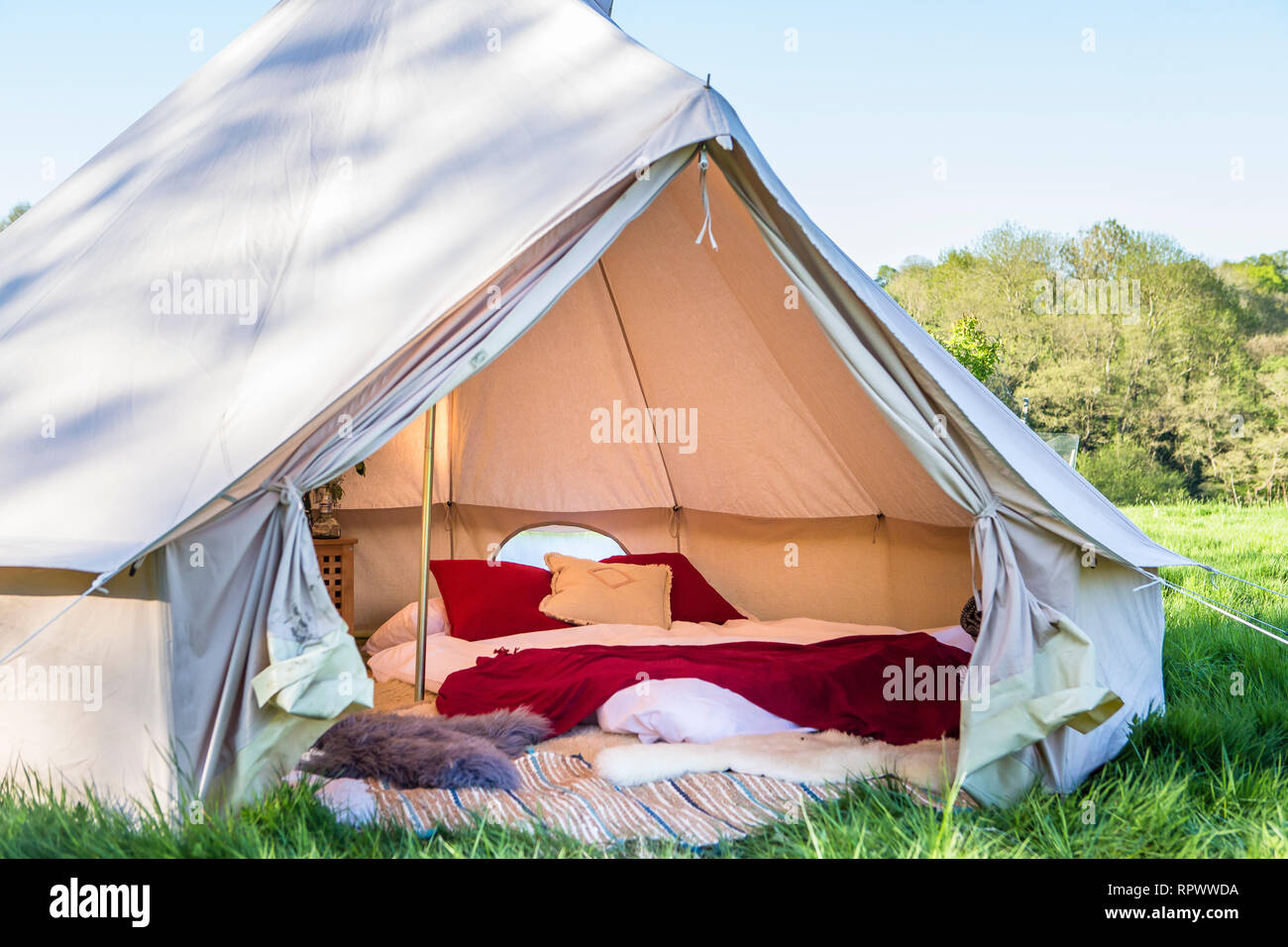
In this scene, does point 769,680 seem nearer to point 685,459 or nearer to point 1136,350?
point 685,459

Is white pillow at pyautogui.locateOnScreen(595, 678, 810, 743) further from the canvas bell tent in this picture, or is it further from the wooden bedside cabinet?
the wooden bedside cabinet

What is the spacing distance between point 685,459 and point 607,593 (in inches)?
32.6

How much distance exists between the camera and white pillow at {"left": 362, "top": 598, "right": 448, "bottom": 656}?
177 inches

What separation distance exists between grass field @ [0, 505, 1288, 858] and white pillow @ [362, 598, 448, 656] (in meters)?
2.28

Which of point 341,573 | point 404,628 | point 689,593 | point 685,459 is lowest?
point 404,628

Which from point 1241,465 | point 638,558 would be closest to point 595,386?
point 638,558

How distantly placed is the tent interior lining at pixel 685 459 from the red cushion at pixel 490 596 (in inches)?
15.2

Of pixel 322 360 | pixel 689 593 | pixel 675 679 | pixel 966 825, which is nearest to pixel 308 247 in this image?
pixel 322 360

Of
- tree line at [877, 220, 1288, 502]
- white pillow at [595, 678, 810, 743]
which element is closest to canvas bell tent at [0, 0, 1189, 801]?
white pillow at [595, 678, 810, 743]

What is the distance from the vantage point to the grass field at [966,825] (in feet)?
6.46

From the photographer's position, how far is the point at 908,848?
2039 millimetres

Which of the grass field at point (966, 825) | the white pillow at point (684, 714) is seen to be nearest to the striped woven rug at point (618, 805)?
the grass field at point (966, 825)

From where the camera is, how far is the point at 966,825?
88.1 inches

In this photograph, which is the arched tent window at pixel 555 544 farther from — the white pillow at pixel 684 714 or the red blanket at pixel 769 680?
the white pillow at pixel 684 714
